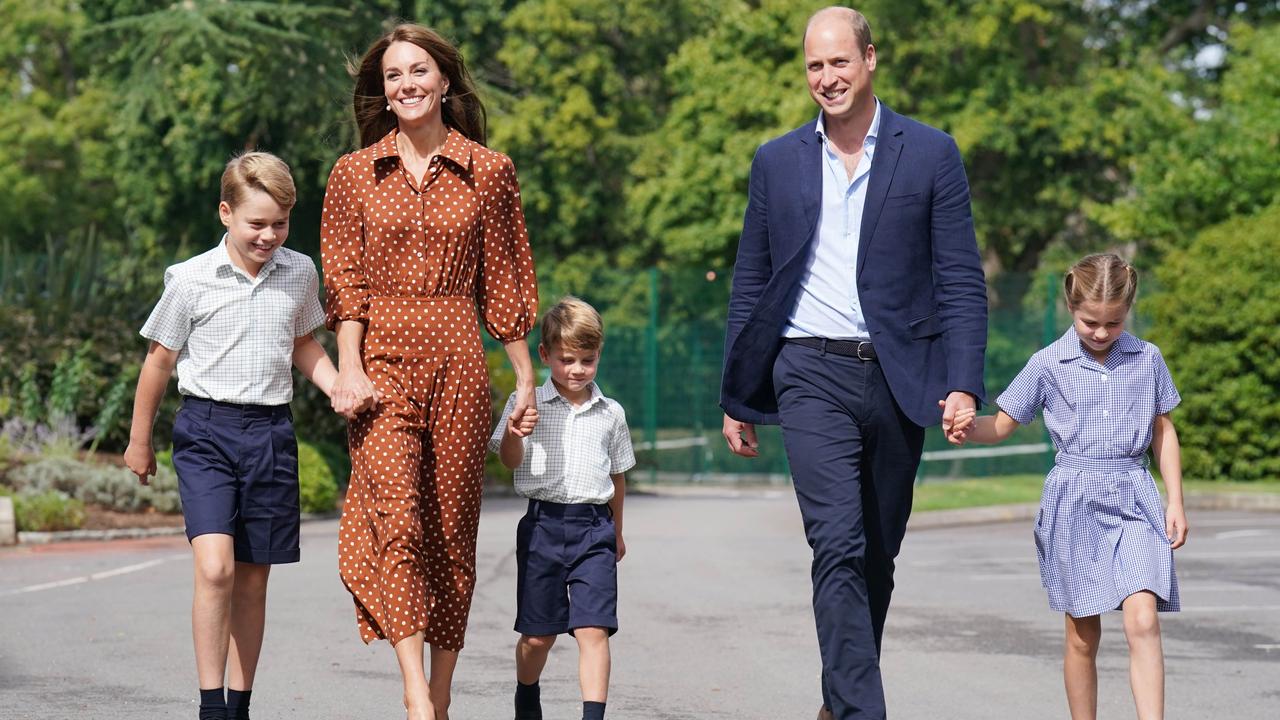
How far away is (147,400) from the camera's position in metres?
5.62

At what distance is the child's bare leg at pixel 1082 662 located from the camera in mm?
5531

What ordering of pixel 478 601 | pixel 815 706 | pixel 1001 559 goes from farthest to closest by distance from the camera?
pixel 1001 559, pixel 478 601, pixel 815 706

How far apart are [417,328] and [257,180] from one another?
0.72m

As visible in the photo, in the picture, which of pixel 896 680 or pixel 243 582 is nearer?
pixel 243 582

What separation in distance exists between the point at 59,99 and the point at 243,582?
1815 inches

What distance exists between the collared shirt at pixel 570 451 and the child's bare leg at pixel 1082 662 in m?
1.45

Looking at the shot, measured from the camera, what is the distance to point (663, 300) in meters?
23.4

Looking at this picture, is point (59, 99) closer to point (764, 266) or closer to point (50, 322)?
point (50, 322)

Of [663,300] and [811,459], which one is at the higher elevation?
[663,300]

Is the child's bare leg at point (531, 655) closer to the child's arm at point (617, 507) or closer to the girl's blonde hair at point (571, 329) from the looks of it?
the child's arm at point (617, 507)

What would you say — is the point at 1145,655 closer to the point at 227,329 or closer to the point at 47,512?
the point at 227,329

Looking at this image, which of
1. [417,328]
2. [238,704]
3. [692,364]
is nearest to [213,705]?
[238,704]

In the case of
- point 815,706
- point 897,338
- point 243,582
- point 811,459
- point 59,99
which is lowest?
point 815,706

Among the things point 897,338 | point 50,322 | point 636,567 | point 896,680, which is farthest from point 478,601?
point 50,322
